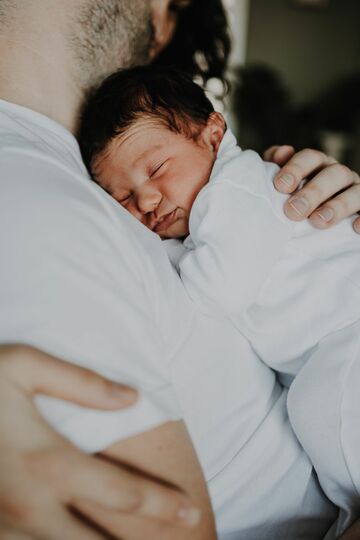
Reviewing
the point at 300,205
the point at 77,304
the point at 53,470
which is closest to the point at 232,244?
the point at 300,205

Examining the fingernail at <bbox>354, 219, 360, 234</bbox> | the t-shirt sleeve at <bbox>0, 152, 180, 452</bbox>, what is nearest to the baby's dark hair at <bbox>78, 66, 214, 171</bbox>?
the fingernail at <bbox>354, 219, 360, 234</bbox>

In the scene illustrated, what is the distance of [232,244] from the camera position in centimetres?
88

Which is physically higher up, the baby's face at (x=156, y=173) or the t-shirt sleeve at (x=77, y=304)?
the t-shirt sleeve at (x=77, y=304)

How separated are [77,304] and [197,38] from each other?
1618 mm

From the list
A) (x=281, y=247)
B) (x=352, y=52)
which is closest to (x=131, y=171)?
(x=281, y=247)

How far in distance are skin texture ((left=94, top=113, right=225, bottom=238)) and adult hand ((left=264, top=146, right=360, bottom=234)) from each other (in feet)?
0.62

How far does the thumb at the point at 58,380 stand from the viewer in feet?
1.64

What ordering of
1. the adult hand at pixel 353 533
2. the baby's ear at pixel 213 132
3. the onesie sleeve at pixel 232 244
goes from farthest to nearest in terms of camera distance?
1. the baby's ear at pixel 213 132
2. the onesie sleeve at pixel 232 244
3. the adult hand at pixel 353 533

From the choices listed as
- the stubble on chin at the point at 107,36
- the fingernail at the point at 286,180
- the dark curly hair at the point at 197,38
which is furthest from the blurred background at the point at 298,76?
the fingernail at the point at 286,180

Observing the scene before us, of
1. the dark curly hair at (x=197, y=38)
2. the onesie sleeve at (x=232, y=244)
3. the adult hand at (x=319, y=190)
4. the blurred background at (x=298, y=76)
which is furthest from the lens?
the blurred background at (x=298, y=76)

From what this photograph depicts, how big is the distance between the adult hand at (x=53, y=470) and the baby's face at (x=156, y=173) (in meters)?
0.60

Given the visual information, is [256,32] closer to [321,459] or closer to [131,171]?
[131,171]

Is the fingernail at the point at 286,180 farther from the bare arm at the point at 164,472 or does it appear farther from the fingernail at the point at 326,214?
the bare arm at the point at 164,472

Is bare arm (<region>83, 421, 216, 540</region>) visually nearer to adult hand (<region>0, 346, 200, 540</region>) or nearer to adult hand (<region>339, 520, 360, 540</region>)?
adult hand (<region>0, 346, 200, 540</region>)
